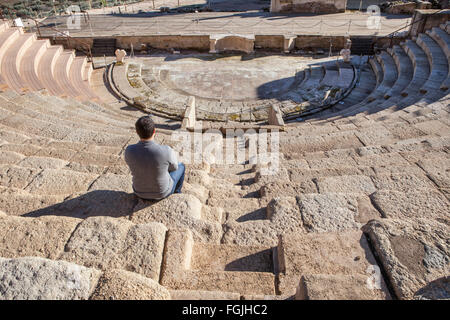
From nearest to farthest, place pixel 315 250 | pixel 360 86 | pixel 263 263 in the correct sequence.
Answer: pixel 315 250, pixel 263 263, pixel 360 86

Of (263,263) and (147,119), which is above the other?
(147,119)

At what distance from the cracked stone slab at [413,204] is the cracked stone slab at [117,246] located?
2315 millimetres

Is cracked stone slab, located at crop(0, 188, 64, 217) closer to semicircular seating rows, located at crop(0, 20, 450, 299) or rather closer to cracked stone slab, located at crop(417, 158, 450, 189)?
semicircular seating rows, located at crop(0, 20, 450, 299)

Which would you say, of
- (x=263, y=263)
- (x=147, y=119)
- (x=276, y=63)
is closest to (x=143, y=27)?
(x=276, y=63)

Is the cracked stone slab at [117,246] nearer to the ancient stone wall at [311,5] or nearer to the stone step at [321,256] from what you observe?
the stone step at [321,256]

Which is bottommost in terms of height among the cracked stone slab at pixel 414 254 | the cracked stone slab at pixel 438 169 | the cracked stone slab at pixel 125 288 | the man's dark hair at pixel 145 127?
the cracked stone slab at pixel 438 169

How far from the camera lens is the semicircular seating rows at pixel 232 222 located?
207cm

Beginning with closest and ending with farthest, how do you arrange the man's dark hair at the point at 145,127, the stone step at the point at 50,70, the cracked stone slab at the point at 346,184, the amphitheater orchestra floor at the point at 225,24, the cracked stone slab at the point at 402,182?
the man's dark hair at the point at 145,127 → the cracked stone slab at the point at 402,182 → the cracked stone slab at the point at 346,184 → the stone step at the point at 50,70 → the amphitheater orchestra floor at the point at 225,24

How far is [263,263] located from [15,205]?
8.98ft

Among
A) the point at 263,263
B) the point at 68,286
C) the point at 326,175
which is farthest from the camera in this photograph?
the point at 326,175

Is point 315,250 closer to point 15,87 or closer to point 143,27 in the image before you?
point 15,87

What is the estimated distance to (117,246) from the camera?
2.54m

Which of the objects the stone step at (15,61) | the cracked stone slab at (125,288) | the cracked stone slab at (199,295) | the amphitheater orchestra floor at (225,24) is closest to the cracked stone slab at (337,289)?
the cracked stone slab at (199,295)

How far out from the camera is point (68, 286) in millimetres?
1937
